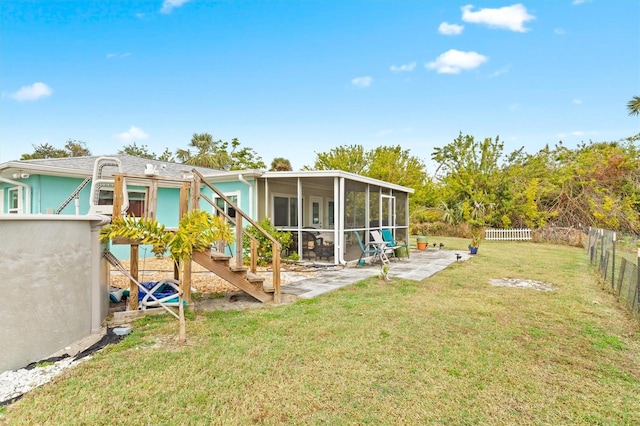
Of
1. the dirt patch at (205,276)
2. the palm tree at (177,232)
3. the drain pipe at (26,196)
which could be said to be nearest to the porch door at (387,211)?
the dirt patch at (205,276)

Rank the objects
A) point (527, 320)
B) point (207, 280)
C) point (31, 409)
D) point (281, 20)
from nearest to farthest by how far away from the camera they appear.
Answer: point (31, 409) < point (527, 320) < point (207, 280) < point (281, 20)

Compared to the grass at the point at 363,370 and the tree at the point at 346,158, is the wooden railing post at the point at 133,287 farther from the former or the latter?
the tree at the point at 346,158

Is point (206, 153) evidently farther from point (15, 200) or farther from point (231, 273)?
point (231, 273)

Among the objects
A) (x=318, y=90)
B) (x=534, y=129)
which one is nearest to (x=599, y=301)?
(x=318, y=90)

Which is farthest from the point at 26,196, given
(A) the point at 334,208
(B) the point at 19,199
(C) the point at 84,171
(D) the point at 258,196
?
(A) the point at 334,208

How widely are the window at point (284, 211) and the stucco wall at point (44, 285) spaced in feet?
22.3

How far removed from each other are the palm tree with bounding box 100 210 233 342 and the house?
3.79 metres

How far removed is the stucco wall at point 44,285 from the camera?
316cm

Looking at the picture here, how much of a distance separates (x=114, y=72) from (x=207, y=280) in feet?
38.5

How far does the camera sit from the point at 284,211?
11.0 m

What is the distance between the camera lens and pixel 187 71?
14.7 metres

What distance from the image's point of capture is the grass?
2.54 meters

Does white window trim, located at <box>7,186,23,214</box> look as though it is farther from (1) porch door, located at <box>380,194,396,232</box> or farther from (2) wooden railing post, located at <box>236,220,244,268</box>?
(1) porch door, located at <box>380,194,396,232</box>

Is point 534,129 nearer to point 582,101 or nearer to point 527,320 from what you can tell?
point 582,101
